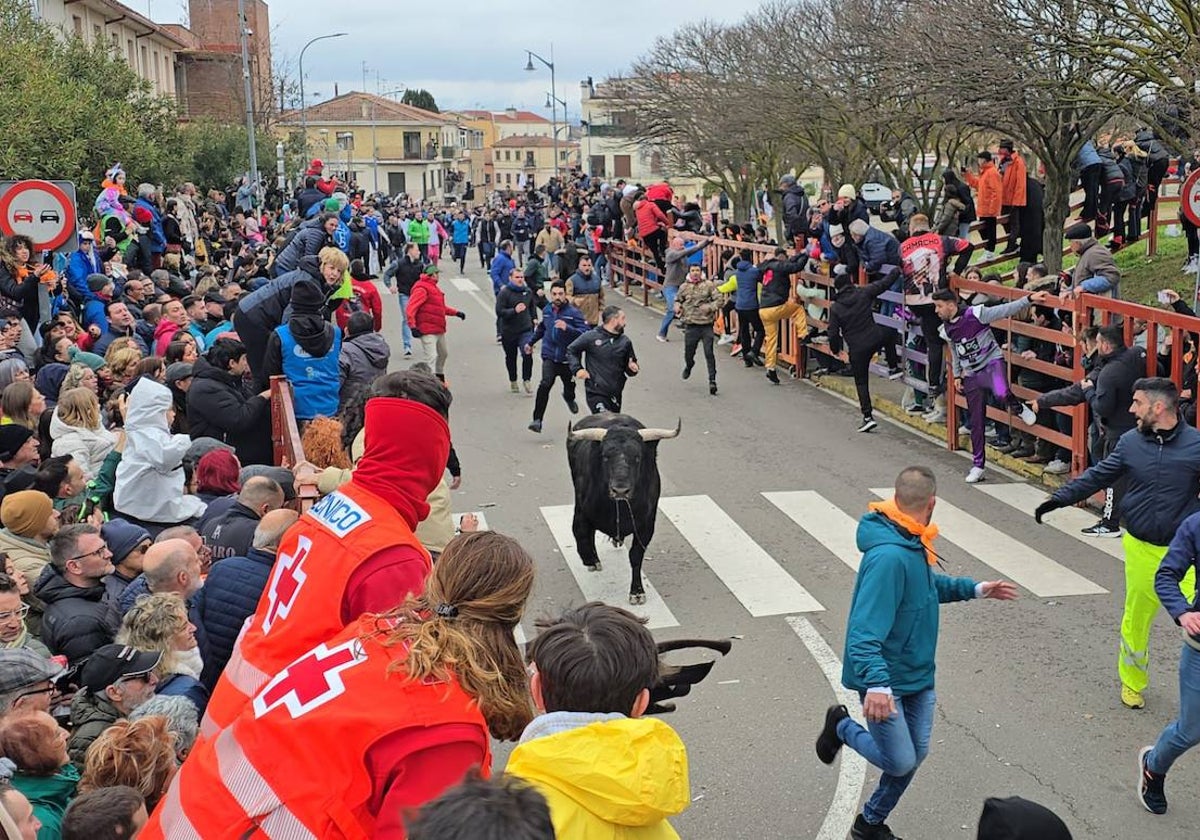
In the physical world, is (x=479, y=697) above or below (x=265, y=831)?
above

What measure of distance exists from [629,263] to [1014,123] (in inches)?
483

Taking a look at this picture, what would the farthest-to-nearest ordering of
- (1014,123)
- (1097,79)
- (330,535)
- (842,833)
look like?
(1014,123)
(1097,79)
(842,833)
(330,535)

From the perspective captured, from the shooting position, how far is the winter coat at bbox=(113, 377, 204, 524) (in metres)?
8.34

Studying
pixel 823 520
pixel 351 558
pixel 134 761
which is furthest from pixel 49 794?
pixel 823 520

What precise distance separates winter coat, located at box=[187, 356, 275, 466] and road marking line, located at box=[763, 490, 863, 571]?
4.78 metres

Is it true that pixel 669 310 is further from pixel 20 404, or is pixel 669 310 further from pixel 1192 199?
pixel 20 404

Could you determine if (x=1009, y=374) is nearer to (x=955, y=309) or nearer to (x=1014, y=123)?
(x=955, y=309)

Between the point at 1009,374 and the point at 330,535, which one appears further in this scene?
the point at 1009,374

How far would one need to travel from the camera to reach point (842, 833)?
634 centimetres

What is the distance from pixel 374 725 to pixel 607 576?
781cm

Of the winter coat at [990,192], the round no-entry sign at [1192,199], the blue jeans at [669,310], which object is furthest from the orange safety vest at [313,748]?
the blue jeans at [669,310]

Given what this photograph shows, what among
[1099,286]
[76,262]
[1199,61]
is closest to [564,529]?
[1099,286]

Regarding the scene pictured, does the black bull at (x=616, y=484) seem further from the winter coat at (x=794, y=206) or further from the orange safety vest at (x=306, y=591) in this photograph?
the winter coat at (x=794, y=206)

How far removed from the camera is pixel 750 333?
2056 cm
